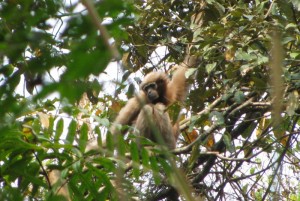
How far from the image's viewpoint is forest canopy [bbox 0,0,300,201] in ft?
4.67

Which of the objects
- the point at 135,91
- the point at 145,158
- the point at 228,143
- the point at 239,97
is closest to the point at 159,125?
the point at 228,143

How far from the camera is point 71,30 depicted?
1.47 meters

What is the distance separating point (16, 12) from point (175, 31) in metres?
6.47

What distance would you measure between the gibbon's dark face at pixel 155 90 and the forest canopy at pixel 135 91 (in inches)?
22.4

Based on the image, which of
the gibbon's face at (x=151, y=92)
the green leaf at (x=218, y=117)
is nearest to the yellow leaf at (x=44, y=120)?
the green leaf at (x=218, y=117)

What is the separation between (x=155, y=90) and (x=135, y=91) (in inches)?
319

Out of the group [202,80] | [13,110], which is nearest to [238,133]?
[202,80]

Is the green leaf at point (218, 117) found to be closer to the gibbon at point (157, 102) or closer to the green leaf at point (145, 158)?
the green leaf at point (145, 158)

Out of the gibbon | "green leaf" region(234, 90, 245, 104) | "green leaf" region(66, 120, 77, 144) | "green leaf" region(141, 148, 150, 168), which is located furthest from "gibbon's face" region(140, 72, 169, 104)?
"green leaf" region(66, 120, 77, 144)

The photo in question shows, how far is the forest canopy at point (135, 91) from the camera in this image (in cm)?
142

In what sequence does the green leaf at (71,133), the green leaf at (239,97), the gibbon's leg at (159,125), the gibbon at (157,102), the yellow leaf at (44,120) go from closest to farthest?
the green leaf at (71,133)
the yellow leaf at (44,120)
the green leaf at (239,97)
the gibbon's leg at (159,125)
the gibbon at (157,102)

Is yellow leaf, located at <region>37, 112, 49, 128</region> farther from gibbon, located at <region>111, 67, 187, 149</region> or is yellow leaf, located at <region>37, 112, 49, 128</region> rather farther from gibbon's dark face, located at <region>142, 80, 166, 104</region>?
gibbon's dark face, located at <region>142, 80, 166, 104</region>

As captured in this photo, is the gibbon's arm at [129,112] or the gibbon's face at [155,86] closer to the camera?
the gibbon's face at [155,86]

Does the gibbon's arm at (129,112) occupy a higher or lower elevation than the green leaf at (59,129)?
higher
